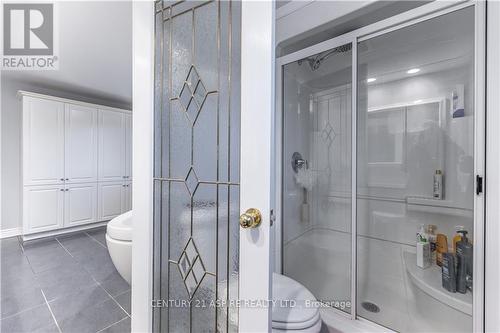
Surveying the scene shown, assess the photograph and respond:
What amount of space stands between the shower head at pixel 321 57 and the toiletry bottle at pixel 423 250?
145cm

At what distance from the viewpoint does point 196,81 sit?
1051 millimetres

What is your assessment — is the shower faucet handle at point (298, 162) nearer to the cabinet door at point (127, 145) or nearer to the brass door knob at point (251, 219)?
the brass door knob at point (251, 219)

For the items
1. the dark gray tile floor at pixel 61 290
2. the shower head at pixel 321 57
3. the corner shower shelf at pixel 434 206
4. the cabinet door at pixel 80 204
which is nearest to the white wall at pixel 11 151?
the dark gray tile floor at pixel 61 290

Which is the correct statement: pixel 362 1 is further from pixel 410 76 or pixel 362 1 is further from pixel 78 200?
pixel 78 200

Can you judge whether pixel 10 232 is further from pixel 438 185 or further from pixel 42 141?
pixel 438 185

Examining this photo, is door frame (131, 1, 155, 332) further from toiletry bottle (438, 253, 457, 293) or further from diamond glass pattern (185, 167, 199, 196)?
toiletry bottle (438, 253, 457, 293)

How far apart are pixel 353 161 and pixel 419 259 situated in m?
0.86

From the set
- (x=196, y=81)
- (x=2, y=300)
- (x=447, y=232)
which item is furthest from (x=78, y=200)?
(x=447, y=232)

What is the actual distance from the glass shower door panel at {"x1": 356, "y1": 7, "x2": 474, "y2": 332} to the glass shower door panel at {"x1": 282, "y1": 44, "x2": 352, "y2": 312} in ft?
0.42

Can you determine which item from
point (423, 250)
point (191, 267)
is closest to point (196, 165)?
point (191, 267)

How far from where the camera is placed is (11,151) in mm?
3363

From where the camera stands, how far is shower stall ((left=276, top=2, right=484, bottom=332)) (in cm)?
154

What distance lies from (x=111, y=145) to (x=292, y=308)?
3.83m

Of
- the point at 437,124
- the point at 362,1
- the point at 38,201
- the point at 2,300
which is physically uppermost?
the point at 362,1
